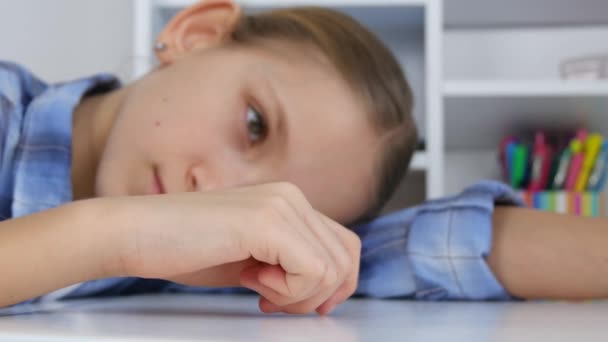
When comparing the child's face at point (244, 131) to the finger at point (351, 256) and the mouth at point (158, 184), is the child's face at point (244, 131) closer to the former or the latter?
the mouth at point (158, 184)

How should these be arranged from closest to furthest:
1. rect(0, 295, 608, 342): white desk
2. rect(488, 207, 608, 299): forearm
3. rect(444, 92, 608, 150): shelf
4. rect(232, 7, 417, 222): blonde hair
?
1. rect(0, 295, 608, 342): white desk
2. rect(488, 207, 608, 299): forearm
3. rect(232, 7, 417, 222): blonde hair
4. rect(444, 92, 608, 150): shelf

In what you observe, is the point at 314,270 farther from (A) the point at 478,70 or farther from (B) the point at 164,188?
(A) the point at 478,70

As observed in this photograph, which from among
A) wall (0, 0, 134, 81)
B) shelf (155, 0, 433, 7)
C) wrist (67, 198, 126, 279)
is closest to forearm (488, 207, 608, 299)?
wrist (67, 198, 126, 279)

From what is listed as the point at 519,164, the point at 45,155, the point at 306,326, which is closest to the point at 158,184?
the point at 45,155

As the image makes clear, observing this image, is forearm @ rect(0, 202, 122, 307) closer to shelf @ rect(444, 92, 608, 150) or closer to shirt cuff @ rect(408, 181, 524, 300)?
shirt cuff @ rect(408, 181, 524, 300)

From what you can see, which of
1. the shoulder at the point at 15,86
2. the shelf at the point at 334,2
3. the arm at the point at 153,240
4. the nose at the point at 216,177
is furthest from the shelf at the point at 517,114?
the arm at the point at 153,240

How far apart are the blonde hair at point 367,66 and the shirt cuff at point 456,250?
0.41 ft

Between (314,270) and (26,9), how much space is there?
0.81m

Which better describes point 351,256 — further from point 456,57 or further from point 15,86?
point 456,57

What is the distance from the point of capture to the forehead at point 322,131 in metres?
0.66

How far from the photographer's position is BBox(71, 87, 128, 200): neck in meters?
0.76

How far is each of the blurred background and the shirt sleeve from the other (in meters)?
0.43

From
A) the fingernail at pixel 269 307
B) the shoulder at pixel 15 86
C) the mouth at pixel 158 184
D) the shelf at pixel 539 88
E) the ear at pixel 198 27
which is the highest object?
the ear at pixel 198 27

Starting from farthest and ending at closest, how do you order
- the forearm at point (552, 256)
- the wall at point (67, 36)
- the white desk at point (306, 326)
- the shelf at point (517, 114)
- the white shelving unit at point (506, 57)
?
1. the white shelving unit at point (506, 57)
2. the shelf at point (517, 114)
3. the wall at point (67, 36)
4. the forearm at point (552, 256)
5. the white desk at point (306, 326)
